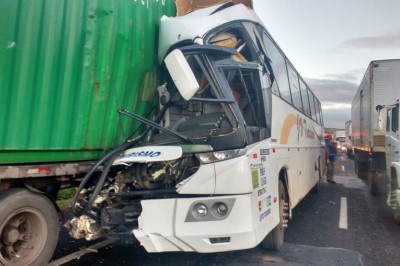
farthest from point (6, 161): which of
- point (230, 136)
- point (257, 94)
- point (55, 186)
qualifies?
point (257, 94)

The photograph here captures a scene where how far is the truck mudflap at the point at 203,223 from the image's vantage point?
402 cm

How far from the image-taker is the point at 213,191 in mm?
4035

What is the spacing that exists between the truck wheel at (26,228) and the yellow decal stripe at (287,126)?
3.49m

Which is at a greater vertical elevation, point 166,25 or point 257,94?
point 166,25

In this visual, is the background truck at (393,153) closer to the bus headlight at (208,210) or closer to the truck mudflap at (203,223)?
the truck mudflap at (203,223)

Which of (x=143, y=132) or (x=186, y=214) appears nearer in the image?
(x=186, y=214)

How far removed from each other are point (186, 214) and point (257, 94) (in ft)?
5.63

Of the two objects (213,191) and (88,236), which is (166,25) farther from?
(88,236)

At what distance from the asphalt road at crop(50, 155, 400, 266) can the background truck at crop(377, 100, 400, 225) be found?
48cm

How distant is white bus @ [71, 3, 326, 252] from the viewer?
13.2 feet

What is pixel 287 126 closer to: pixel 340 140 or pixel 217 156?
pixel 217 156

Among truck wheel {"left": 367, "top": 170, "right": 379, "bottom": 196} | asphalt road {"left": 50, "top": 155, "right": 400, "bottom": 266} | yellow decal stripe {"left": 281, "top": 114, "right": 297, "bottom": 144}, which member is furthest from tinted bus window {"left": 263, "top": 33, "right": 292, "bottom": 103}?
truck wheel {"left": 367, "top": 170, "right": 379, "bottom": 196}

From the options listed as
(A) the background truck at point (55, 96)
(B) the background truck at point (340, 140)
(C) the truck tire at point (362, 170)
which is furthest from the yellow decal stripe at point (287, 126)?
(B) the background truck at point (340, 140)

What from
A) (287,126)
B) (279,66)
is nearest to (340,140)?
(279,66)
